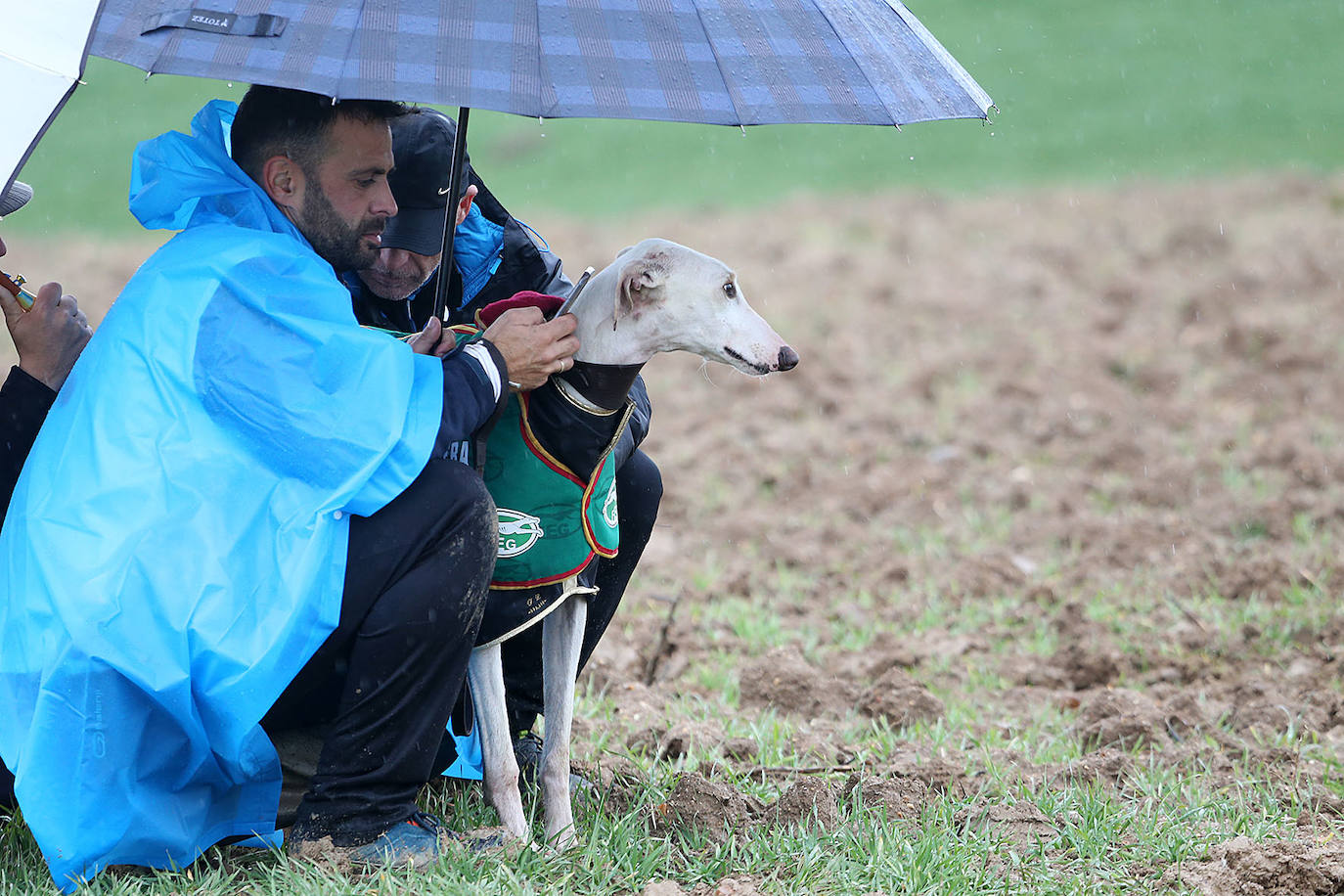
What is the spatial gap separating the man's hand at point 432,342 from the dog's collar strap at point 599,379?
256 millimetres

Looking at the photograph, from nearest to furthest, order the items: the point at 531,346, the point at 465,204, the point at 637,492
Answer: the point at 531,346 < the point at 465,204 < the point at 637,492

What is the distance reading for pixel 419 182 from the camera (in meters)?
3.60

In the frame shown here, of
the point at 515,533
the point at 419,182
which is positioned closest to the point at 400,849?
the point at 515,533

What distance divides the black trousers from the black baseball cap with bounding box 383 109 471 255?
2.41ft

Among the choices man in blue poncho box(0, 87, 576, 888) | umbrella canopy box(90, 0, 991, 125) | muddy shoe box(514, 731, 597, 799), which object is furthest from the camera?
muddy shoe box(514, 731, 597, 799)

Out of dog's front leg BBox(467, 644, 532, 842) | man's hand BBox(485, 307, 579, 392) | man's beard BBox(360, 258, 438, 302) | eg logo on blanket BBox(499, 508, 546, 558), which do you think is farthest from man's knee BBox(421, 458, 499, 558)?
man's beard BBox(360, 258, 438, 302)

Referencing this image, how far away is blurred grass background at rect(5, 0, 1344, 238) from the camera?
1537 centimetres

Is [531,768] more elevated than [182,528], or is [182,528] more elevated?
[182,528]

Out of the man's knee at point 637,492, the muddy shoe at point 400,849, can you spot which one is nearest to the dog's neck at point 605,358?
the man's knee at point 637,492

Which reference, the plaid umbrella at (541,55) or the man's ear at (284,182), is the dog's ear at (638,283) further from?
the man's ear at (284,182)

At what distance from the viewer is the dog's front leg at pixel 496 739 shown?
335 cm

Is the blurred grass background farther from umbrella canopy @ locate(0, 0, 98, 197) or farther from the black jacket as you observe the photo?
umbrella canopy @ locate(0, 0, 98, 197)

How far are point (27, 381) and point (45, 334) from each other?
111mm

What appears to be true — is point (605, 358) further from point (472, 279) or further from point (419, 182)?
point (419, 182)
